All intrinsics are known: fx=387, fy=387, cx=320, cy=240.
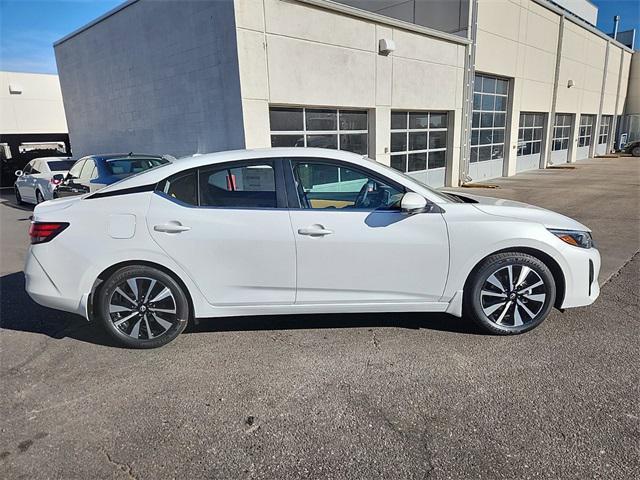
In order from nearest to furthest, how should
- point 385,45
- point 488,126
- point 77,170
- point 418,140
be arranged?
point 77,170 → point 385,45 → point 418,140 → point 488,126

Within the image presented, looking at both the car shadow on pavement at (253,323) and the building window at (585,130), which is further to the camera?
the building window at (585,130)

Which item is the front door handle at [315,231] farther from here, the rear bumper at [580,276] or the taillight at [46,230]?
the rear bumper at [580,276]

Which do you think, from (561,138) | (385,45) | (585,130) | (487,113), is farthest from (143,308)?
(585,130)

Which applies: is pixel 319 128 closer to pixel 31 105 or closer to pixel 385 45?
pixel 385 45

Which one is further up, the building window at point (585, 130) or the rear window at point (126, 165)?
the building window at point (585, 130)

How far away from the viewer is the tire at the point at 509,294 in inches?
128

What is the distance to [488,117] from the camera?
15.6 m

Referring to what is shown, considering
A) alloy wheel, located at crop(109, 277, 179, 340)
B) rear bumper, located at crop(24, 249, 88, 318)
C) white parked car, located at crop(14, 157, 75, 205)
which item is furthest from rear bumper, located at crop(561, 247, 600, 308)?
white parked car, located at crop(14, 157, 75, 205)

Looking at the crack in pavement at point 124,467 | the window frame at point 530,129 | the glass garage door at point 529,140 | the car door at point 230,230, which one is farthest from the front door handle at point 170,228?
the glass garage door at point 529,140

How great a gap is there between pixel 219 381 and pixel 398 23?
10.8m

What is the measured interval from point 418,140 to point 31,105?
877 inches

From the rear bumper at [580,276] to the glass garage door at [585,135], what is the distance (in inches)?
1054

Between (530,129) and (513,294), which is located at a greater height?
(530,129)

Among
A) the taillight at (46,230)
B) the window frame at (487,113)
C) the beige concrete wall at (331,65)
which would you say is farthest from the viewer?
the window frame at (487,113)
